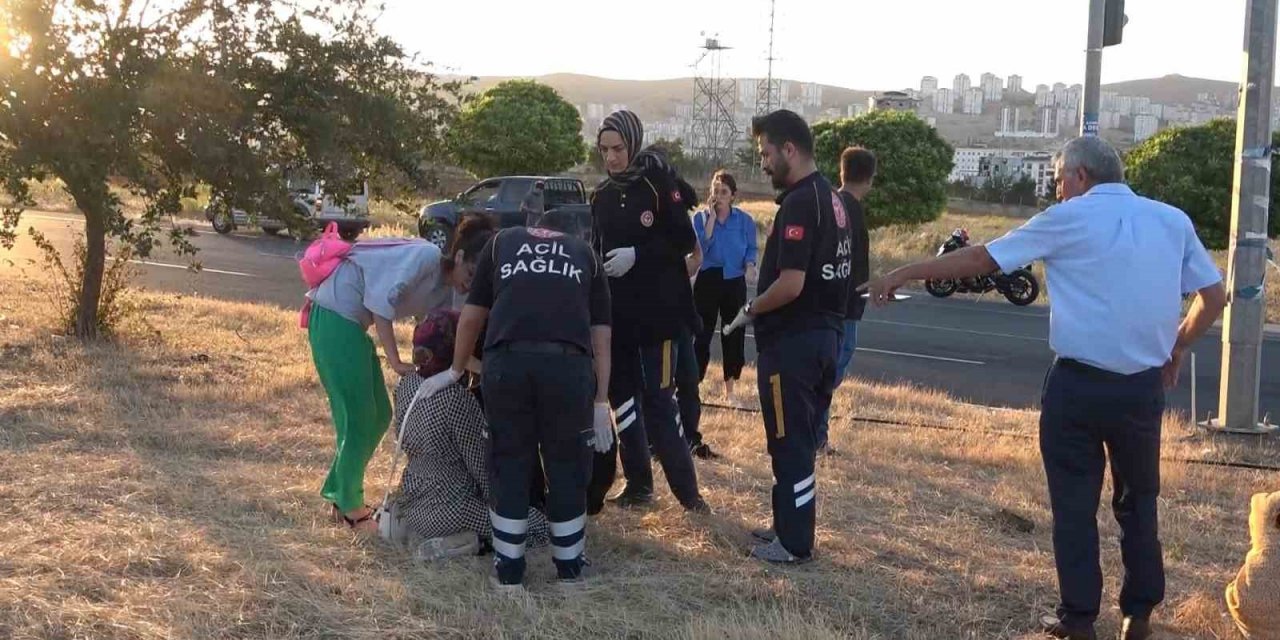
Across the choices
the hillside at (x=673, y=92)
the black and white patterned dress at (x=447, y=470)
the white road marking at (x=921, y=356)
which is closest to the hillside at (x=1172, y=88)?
the hillside at (x=673, y=92)

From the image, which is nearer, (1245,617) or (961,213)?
(1245,617)

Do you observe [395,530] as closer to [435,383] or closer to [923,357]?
[435,383]

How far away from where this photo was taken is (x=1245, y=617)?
414 centimetres

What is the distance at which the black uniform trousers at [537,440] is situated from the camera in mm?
4426

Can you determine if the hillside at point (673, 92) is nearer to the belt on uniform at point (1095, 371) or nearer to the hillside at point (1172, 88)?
the hillside at point (1172, 88)

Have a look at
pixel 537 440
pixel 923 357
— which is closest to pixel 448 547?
pixel 537 440

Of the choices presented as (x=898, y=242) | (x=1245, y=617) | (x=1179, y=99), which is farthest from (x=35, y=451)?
(x=1179, y=99)

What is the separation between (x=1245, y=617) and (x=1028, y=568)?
A: 1.03 meters

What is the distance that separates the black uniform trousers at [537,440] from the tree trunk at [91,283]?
22.3ft

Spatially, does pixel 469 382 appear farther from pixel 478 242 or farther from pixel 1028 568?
pixel 1028 568

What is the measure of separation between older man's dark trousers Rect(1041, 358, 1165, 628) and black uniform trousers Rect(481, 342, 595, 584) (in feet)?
5.40

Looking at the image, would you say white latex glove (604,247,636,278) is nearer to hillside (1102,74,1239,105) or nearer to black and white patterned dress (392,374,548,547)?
black and white patterned dress (392,374,548,547)

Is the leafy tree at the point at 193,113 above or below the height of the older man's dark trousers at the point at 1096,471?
above

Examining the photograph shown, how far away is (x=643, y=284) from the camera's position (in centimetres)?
554
